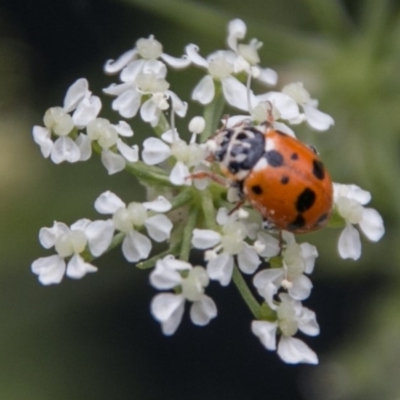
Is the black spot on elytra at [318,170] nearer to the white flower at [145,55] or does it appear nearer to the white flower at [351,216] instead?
the white flower at [351,216]

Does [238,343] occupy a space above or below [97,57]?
below

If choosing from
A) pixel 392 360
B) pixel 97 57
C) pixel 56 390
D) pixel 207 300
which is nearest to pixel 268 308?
pixel 207 300

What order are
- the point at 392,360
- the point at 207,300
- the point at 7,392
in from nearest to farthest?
the point at 207,300
the point at 392,360
the point at 7,392

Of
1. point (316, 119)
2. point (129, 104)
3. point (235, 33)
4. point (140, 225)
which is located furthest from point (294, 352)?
point (235, 33)

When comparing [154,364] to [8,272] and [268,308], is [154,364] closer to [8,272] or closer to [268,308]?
[8,272]

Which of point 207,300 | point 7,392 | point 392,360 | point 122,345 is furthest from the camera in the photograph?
point 122,345

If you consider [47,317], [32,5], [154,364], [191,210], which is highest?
[32,5]

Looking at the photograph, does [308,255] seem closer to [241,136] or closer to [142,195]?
[241,136]
